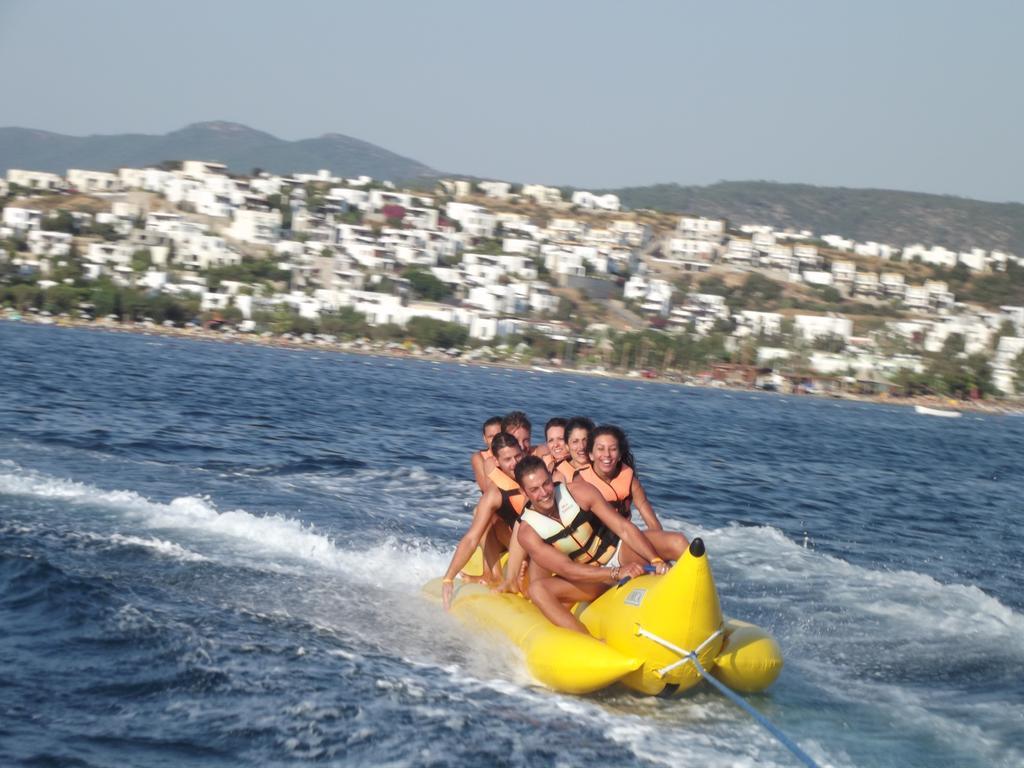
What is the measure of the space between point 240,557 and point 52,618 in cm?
211

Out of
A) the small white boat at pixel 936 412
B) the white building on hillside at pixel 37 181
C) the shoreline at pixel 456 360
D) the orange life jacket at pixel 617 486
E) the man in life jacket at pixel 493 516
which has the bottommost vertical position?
the shoreline at pixel 456 360

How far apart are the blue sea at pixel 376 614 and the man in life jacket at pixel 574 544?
439 millimetres

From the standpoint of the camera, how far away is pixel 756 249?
134500 mm

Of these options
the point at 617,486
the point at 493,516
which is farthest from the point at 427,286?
the point at 617,486

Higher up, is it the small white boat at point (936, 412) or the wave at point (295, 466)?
the wave at point (295, 466)

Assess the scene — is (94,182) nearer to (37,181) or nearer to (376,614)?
(37,181)

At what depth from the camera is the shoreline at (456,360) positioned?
225 ft

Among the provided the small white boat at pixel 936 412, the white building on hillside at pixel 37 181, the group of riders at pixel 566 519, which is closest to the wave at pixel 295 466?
the group of riders at pixel 566 519

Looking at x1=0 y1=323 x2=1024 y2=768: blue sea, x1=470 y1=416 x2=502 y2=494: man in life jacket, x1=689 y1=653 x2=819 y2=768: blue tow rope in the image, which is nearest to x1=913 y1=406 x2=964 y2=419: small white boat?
x1=0 y1=323 x2=1024 y2=768: blue sea

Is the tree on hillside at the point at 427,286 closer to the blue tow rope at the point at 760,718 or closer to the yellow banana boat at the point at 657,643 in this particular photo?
the yellow banana boat at the point at 657,643

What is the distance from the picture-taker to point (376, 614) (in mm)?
8062

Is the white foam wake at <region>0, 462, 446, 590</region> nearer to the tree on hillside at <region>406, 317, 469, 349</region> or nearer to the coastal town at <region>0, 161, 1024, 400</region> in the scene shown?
the coastal town at <region>0, 161, 1024, 400</region>

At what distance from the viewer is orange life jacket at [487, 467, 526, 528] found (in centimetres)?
784

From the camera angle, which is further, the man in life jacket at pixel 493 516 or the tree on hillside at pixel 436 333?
the tree on hillside at pixel 436 333
